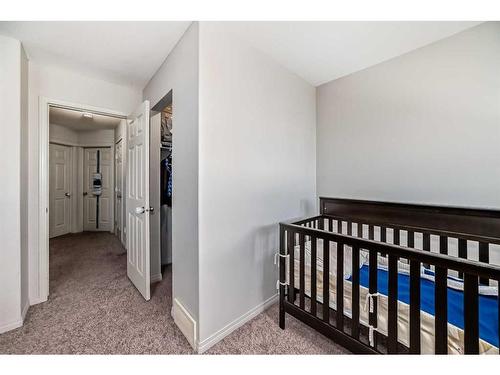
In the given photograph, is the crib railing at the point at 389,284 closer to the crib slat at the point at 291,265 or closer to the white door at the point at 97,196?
the crib slat at the point at 291,265

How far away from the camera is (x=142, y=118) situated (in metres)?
1.91

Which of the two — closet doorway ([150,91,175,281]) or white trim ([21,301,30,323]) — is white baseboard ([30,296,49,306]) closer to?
white trim ([21,301,30,323])

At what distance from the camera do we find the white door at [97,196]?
14.6 ft

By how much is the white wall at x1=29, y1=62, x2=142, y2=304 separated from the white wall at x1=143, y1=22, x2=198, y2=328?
3.27ft

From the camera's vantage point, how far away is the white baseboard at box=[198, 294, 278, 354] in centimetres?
134

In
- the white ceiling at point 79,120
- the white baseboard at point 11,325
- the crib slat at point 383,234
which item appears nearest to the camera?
the white baseboard at point 11,325

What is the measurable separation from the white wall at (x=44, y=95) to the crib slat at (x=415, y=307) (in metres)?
2.79

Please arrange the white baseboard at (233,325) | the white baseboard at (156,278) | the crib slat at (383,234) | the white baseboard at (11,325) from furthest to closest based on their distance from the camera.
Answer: the white baseboard at (156,278) → the crib slat at (383,234) → the white baseboard at (11,325) → the white baseboard at (233,325)

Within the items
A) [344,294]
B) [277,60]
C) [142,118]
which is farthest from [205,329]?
[277,60]

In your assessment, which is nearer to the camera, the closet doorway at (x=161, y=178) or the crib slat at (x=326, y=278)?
the crib slat at (x=326, y=278)

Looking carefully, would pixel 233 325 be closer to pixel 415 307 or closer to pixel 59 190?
pixel 415 307

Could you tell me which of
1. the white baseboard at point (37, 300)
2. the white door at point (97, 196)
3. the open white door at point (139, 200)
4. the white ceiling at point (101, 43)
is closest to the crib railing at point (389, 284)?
the open white door at point (139, 200)

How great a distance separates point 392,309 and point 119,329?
70.6 inches

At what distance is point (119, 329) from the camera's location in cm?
151
